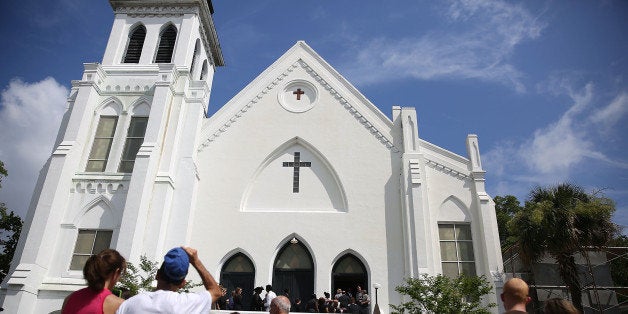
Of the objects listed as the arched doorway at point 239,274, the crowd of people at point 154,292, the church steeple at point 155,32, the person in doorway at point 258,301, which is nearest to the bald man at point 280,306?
the crowd of people at point 154,292

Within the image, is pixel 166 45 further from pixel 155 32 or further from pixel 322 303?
pixel 322 303

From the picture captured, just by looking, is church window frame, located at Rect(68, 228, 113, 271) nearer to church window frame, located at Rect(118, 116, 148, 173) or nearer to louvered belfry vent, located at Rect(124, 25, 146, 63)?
church window frame, located at Rect(118, 116, 148, 173)

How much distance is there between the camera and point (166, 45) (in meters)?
21.5

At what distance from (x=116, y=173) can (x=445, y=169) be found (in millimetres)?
12071

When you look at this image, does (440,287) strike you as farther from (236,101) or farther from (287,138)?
(236,101)

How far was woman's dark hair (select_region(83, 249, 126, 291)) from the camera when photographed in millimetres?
3793

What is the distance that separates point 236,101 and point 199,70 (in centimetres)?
456

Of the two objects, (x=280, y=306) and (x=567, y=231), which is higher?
(x=567, y=231)

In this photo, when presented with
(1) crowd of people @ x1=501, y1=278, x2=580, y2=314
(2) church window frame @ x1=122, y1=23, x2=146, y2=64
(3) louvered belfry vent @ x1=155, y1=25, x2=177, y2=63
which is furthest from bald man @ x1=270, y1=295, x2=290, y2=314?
(2) church window frame @ x1=122, y1=23, x2=146, y2=64

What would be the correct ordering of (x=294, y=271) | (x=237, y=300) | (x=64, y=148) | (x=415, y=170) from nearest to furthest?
(x=237, y=300), (x=64, y=148), (x=294, y=271), (x=415, y=170)

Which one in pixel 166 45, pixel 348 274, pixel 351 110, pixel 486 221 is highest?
pixel 166 45

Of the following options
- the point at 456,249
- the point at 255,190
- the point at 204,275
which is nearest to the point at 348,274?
the point at 456,249

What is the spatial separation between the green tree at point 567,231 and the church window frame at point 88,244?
1409 centimetres

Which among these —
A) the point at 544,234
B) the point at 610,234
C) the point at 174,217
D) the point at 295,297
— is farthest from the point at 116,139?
the point at 610,234
